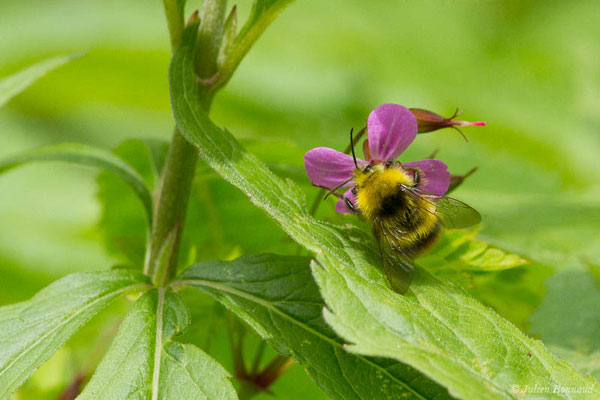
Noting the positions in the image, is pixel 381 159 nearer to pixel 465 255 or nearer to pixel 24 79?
pixel 465 255

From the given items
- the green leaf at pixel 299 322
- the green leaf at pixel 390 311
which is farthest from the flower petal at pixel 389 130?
the green leaf at pixel 299 322

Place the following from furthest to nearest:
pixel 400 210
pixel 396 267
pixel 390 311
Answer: pixel 400 210 < pixel 396 267 < pixel 390 311

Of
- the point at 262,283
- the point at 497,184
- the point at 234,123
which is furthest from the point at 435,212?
the point at 234,123

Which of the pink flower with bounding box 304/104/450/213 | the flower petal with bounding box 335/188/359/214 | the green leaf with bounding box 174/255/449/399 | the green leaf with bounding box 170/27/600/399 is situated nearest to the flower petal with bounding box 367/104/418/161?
the pink flower with bounding box 304/104/450/213

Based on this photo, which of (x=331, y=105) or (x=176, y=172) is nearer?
(x=176, y=172)

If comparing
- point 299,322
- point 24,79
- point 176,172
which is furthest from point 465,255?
point 24,79

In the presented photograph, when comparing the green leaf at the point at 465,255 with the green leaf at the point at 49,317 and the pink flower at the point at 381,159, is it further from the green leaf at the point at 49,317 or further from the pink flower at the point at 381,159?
the green leaf at the point at 49,317

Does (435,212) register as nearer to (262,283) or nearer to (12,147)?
(262,283)

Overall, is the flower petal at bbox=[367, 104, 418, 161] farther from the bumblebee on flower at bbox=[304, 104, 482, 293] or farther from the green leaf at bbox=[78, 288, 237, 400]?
the green leaf at bbox=[78, 288, 237, 400]
